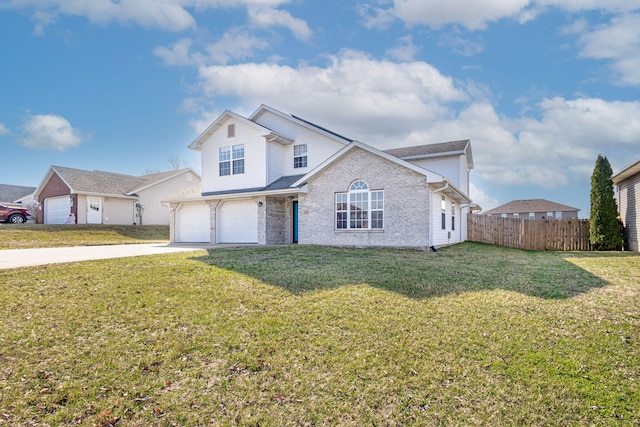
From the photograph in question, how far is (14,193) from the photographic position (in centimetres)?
4034

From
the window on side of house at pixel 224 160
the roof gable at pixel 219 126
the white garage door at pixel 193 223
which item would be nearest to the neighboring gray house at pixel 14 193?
the white garage door at pixel 193 223

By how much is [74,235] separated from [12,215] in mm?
9986

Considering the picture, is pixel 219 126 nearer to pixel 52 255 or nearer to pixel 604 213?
pixel 52 255

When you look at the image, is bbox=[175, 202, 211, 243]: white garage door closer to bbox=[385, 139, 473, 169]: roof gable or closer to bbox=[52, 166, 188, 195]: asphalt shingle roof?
bbox=[52, 166, 188, 195]: asphalt shingle roof

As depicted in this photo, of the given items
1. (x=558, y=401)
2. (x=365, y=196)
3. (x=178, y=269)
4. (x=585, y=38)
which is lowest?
(x=558, y=401)

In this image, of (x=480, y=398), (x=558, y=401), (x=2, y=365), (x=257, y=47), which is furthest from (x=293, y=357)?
(x=257, y=47)

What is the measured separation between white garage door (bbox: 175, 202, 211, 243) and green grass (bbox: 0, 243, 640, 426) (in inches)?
527

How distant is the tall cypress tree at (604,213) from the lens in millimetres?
16984

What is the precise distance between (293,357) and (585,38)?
14.9 m

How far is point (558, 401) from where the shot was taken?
3424mm

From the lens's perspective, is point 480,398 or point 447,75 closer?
point 480,398

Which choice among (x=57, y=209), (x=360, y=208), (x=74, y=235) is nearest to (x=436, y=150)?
(x=360, y=208)

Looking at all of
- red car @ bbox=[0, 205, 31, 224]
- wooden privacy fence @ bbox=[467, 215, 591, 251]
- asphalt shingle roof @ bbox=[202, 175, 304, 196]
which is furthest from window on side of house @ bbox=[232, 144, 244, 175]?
red car @ bbox=[0, 205, 31, 224]

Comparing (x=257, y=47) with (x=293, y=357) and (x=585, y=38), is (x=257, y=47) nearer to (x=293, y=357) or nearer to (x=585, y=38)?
(x=585, y=38)
